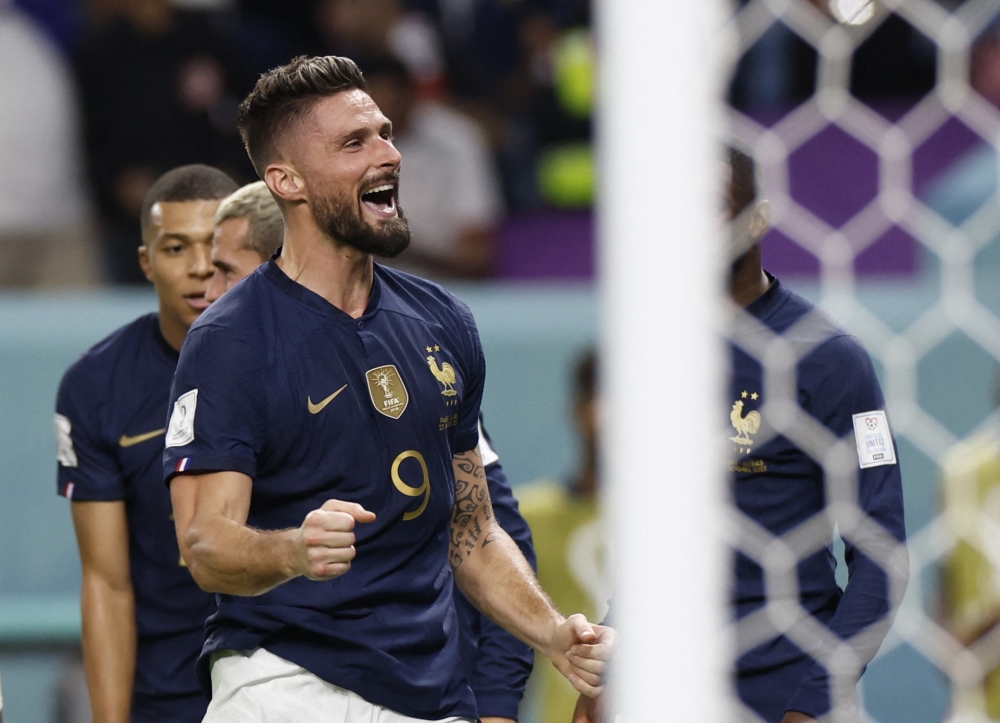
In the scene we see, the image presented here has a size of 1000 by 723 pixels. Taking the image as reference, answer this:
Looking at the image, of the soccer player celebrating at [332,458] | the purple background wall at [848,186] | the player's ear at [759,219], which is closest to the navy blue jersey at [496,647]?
the soccer player celebrating at [332,458]

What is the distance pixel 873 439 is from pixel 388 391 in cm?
70

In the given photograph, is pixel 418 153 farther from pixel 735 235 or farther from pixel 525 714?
pixel 735 235

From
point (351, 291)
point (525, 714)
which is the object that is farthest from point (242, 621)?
point (525, 714)

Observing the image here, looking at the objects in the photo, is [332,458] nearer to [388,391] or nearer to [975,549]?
[388,391]

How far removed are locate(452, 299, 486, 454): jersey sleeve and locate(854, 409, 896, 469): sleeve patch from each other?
544 millimetres

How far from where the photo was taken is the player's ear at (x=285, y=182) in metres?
1.99

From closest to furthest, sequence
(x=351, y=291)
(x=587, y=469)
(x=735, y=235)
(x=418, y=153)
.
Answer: (x=735, y=235) → (x=351, y=291) → (x=587, y=469) → (x=418, y=153)

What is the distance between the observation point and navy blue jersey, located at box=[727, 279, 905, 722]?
2012 millimetres

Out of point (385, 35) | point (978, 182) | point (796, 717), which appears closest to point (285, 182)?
point (796, 717)

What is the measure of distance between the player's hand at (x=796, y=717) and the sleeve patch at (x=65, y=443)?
1.19 m

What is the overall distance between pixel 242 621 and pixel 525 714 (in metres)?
2.09

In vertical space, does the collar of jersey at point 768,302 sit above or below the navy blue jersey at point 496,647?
above

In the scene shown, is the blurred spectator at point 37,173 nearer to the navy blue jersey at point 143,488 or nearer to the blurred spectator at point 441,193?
the blurred spectator at point 441,193

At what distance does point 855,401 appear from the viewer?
6.63ft
